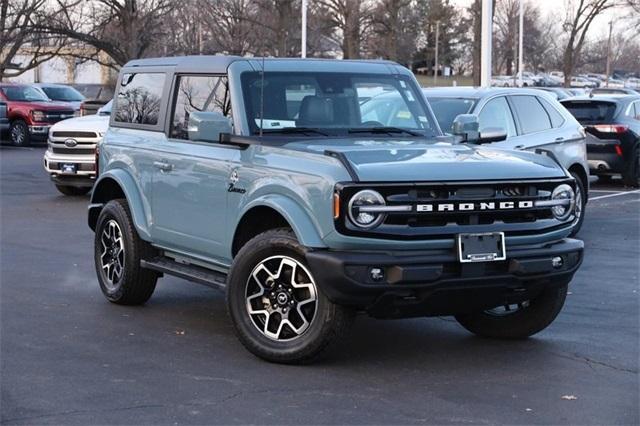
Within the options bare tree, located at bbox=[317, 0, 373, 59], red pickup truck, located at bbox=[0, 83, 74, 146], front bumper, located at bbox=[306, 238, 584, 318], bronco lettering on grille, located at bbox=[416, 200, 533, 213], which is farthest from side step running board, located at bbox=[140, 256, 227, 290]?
bare tree, located at bbox=[317, 0, 373, 59]

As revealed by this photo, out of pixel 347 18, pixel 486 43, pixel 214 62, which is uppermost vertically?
pixel 347 18

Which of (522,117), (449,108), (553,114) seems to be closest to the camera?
(449,108)

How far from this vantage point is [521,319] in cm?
792

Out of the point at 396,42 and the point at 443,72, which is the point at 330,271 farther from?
the point at 443,72

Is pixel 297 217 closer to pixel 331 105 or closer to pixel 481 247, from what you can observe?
pixel 481 247

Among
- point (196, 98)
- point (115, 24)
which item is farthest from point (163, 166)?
point (115, 24)

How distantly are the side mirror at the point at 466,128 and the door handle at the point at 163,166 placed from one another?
2.15 meters

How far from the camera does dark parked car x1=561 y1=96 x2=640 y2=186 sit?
20156 millimetres

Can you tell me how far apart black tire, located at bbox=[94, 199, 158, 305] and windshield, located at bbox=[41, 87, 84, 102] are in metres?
26.6

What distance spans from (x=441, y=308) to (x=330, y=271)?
79cm

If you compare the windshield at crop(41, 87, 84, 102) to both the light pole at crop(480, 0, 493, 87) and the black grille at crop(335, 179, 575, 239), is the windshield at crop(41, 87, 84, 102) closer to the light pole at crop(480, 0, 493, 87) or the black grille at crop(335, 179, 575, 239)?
the light pole at crop(480, 0, 493, 87)

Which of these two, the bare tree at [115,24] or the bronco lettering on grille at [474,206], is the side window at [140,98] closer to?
the bronco lettering on grille at [474,206]

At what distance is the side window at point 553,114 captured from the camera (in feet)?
45.1

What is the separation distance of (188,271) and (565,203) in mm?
2699
